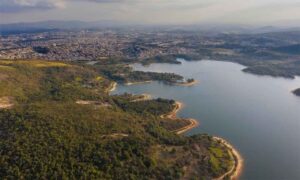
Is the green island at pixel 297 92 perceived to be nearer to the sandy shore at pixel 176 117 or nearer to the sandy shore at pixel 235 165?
the sandy shore at pixel 176 117

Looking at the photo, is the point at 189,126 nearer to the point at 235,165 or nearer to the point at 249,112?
the point at 235,165

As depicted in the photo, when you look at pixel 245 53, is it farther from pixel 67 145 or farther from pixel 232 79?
pixel 67 145

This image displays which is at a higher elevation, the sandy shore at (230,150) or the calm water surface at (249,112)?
the sandy shore at (230,150)

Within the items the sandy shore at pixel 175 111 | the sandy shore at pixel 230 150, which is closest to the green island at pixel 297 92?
the sandy shore at pixel 175 111

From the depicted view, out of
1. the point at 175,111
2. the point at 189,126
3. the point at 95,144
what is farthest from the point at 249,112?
the point at 95,144

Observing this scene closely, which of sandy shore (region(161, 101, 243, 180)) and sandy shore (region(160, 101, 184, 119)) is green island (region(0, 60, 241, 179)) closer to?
sandy shore (region(161, 101, 243, 180))

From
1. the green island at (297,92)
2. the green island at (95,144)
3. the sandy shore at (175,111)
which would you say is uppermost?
the green island at (95,144)

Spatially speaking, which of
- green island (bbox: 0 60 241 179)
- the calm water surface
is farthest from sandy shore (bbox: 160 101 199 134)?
the calm water surface
